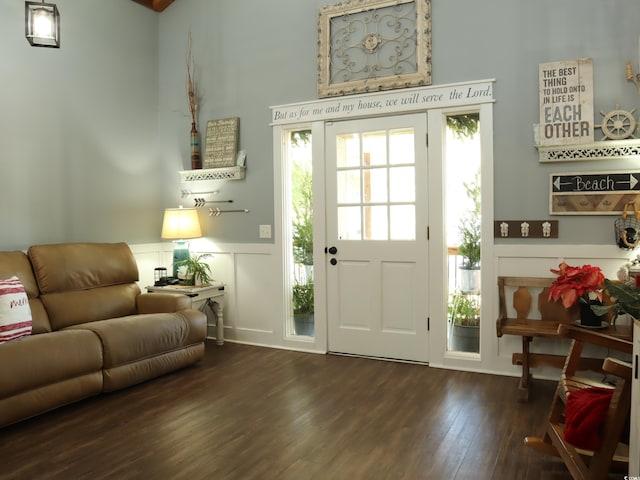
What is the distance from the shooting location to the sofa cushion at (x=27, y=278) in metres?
3.57

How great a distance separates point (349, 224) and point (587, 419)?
2.61 metres

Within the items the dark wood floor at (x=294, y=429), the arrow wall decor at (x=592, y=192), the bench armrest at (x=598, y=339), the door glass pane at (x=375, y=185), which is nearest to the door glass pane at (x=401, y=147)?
the door glass pane at (x=375, y=185)

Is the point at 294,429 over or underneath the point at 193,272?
underneath

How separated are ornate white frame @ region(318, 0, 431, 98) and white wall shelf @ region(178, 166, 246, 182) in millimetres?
1039

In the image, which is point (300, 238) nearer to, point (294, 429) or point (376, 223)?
point (376, 223)

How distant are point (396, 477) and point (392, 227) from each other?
2220mm

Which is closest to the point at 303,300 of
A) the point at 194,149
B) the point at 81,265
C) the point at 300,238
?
the point at 300,238

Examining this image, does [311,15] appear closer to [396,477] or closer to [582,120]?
[582,120]

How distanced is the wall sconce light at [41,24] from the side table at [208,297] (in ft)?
7.45

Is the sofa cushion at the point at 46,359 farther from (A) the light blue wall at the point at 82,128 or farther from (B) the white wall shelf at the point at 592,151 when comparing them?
Answer: (B) the white wall shelf at the point at 592,151

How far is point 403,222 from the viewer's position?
4137mm

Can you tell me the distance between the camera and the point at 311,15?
4414mm

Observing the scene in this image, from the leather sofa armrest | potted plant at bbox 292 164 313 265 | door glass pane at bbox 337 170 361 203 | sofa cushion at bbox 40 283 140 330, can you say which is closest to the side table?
the leather sofa armrest

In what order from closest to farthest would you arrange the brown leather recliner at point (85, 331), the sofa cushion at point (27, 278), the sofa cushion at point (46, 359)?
the sofa cushion at point (46, 359), the brown leather recliner at point (85, 331), the sofa cushion at point (27, 278)
